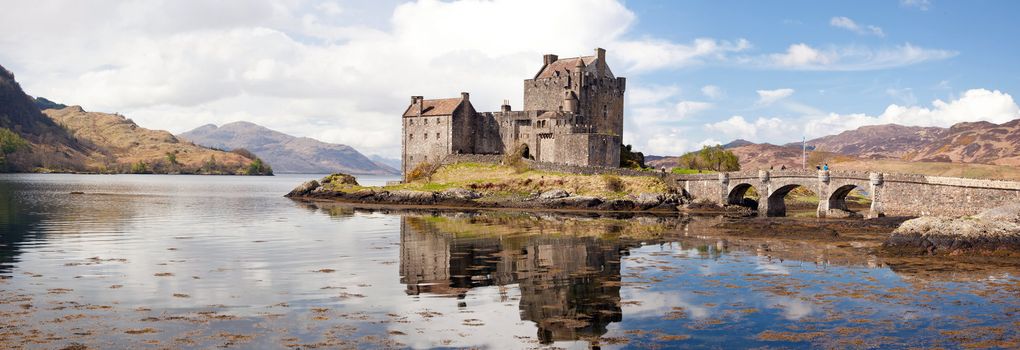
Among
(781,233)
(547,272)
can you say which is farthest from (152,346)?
(781,233)

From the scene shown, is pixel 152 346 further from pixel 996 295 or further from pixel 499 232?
pixel 499 232

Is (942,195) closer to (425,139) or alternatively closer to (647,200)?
(647,200)

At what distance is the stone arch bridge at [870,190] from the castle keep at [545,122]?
11.1 m

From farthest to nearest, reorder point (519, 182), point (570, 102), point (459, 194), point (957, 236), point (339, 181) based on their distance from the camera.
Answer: point (339, 181)
point (570, 102)
point (519, 182)
point (459, 194)
point (957, 236)

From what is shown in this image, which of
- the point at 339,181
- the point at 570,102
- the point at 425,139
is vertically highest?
the point at 570,102

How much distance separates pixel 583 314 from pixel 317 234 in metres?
28.6

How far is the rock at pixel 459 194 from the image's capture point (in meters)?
78.1

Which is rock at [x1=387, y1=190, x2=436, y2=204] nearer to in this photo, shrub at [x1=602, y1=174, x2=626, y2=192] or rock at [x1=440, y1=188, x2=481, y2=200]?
rock at [x1=440, y1=188, x2=481, y2=200]

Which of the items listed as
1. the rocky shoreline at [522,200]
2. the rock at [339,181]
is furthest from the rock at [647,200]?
the rock at [339,181]

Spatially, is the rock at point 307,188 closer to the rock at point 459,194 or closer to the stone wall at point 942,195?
the rock at point 459,194

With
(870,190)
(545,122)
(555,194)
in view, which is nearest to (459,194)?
(555,194)

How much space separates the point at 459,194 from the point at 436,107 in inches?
676

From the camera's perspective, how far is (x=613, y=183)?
7556cm

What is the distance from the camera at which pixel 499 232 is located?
47812mm
